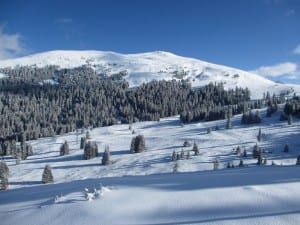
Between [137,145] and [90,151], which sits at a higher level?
[137,145]

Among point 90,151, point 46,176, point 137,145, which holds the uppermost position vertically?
point 137,145

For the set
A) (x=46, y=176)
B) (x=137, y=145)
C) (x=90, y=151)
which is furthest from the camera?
(x=137, y=145)

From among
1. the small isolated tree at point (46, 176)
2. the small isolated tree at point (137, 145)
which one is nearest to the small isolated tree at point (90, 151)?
the small isolated tree at point (137, 145)

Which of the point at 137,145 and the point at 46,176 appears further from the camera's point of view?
the point at 137,145

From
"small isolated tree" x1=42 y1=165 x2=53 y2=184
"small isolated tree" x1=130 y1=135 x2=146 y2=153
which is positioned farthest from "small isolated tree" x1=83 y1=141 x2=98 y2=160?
"small isolated tree" x1=42 y1=165 x2=53 y2=184

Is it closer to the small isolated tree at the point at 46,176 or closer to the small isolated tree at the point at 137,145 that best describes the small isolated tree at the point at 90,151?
the small isolated tree at the point at 137,145

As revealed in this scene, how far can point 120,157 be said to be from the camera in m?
Result: 105

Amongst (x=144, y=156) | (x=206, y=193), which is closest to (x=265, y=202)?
(x=206, y=193)

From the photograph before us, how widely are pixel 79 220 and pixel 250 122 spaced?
132 meters

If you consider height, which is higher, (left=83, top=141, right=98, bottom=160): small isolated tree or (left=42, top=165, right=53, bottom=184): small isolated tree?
(left=83, top=141, right=98, bottom=160): small isolated tree

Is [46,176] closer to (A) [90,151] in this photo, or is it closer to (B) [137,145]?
(A) [90,151]

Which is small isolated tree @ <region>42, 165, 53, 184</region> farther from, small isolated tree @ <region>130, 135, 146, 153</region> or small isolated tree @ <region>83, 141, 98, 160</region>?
small isolated tree @ <region>130, 135, 146, 153</region>

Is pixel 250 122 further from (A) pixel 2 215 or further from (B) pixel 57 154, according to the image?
(A) pixel 2 215

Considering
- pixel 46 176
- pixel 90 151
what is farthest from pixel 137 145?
pixel 46 176
